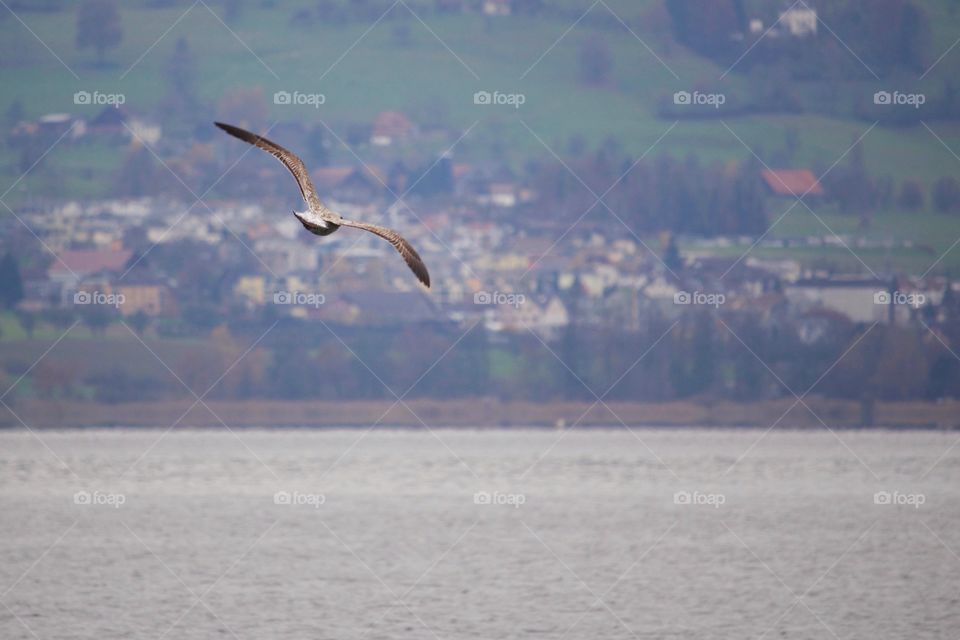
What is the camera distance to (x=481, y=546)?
6712cm

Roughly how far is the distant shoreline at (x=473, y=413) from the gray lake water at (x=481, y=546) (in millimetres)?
39185

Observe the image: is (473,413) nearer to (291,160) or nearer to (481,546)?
(481,546)

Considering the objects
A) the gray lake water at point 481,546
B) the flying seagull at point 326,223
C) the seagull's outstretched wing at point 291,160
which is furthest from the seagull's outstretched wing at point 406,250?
the gray lake water at point 481,546

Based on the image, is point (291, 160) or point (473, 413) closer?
point (291, 160)

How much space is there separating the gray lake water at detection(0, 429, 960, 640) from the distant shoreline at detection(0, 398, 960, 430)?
3919cm

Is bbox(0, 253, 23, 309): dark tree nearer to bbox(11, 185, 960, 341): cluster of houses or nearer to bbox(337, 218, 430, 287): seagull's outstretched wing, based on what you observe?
bbox(11, 185, 960, 341): cluster of houses

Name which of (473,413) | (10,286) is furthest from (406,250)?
(10,286)

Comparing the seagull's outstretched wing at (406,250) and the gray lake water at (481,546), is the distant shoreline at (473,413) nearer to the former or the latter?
the gray lake water at (481,546)

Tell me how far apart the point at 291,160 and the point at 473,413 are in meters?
153

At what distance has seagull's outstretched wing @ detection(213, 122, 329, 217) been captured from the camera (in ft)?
81.5

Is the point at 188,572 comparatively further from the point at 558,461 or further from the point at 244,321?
the point at 244,321

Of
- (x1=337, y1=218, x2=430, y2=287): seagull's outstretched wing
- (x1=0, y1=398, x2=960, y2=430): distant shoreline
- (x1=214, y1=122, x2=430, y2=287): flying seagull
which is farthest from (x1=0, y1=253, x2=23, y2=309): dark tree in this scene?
(x1=337, y1=218, x2=430, y2=287): seagull's outstretched wing

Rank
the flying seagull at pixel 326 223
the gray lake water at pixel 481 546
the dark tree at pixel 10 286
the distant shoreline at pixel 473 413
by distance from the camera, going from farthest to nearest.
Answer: the dark tree at pixel 10 286
the distant shoreline at pixel 473 413
the gray lake water at pixel 481 546
the flying seagull at pixel 326 223

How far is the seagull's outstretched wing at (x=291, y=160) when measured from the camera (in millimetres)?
24844
